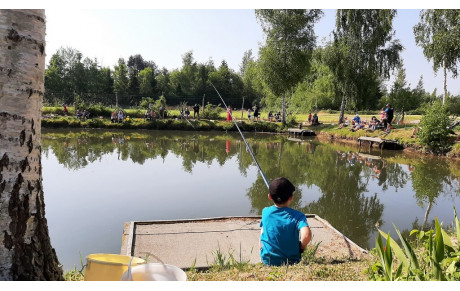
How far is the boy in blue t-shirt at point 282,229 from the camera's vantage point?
297 centimetres

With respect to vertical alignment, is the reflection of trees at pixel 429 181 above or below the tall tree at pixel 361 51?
below

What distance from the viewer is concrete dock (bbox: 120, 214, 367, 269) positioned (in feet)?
16.6

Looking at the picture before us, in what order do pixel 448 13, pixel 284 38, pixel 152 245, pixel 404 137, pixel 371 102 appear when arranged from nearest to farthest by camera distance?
pixel 152 245
pixel 448 13
pixel 404 137
pixel 284 38
pixel 371 102

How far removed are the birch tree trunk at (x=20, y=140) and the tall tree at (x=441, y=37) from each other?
65.8 feet

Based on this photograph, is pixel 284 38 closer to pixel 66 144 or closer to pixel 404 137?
pixel 404 137

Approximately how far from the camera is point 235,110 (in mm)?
39844

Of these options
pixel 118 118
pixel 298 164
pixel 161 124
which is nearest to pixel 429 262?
pixel 298 164

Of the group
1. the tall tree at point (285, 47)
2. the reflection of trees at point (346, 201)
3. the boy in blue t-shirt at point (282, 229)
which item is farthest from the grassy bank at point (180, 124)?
the boy in blue t-shirt at point (282, 229)

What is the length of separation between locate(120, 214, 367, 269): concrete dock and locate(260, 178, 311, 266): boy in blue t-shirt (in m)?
1.53

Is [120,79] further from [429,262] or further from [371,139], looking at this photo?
[429,262]

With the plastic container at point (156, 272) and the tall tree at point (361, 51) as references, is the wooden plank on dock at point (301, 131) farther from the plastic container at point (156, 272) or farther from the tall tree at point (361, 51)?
the plastic container at point (156, 272)

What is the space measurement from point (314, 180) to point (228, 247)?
7041mm

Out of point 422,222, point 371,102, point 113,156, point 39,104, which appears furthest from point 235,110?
point 39,104

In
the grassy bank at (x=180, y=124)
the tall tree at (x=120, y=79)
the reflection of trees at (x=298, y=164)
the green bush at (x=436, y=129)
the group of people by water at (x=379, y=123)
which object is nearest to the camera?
the reflection of trees at (x=298, y=164)
